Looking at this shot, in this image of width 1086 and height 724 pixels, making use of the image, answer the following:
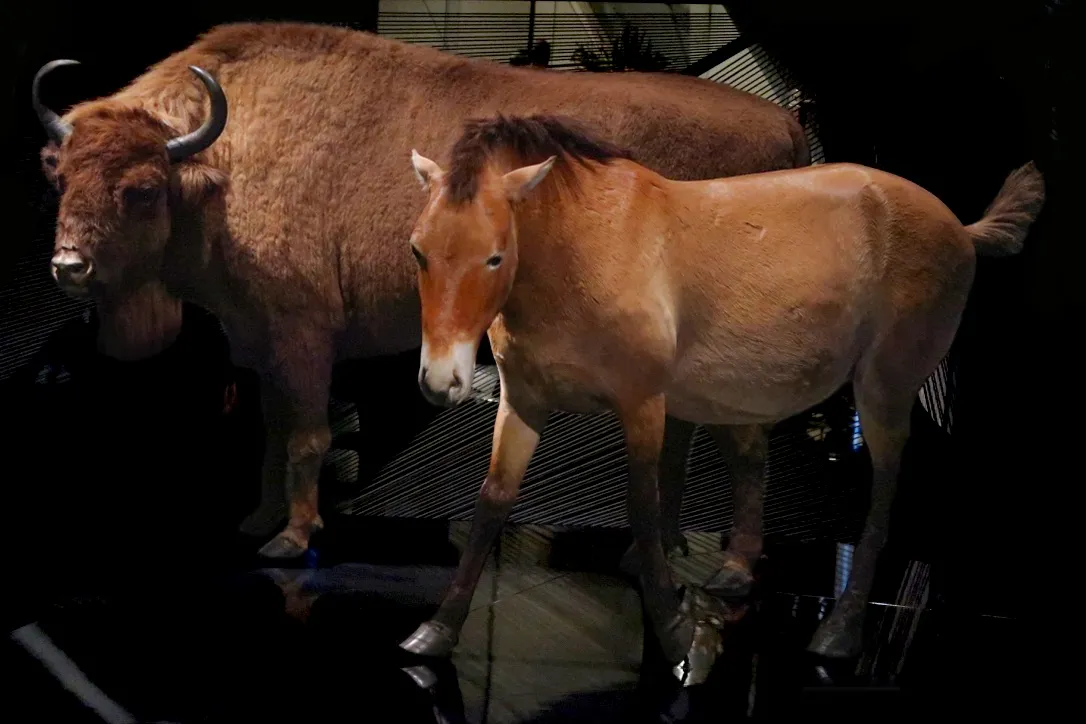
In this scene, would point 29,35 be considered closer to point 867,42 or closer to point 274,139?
point 274,139

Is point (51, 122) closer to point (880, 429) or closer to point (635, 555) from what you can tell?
point (635, 555)

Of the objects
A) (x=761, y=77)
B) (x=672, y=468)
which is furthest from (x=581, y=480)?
(x=761, y=77)

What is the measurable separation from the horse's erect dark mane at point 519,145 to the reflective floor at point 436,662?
1.18 m

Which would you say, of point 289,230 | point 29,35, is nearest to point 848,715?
point 289,230

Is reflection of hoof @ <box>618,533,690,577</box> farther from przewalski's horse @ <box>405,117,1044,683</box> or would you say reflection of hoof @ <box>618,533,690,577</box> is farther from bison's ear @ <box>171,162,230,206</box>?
bison's ear @ <box>171,162,230,206</box>

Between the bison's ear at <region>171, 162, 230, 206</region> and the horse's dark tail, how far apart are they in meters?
2.23

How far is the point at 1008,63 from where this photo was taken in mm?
3689

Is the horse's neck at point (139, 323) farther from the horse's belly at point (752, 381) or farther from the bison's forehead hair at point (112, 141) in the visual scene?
the horse's belly at point (752, 381)

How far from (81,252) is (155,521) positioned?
108cm

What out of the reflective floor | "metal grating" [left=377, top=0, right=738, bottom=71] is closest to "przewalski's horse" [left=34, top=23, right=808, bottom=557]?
"metal grating" [left=377, top=0, right=738, bottom=71]

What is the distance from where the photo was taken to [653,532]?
110 inches

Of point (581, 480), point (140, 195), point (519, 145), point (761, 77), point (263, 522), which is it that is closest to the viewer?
point (519, 145)

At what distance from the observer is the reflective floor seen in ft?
8.36

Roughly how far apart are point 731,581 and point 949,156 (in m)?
1.64
